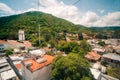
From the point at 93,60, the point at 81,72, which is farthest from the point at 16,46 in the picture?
the point at 81,72

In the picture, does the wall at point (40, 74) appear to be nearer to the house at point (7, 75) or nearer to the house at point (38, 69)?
the house at point (38, 69)

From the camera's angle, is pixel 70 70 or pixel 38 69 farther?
pixel 38 69

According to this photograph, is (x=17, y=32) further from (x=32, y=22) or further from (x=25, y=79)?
(x=25, y=79)

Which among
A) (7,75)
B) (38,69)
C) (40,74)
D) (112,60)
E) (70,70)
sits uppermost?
(70,70)

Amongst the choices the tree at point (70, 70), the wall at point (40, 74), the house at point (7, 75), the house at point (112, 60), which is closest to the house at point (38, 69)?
the wall at point (40, 74)

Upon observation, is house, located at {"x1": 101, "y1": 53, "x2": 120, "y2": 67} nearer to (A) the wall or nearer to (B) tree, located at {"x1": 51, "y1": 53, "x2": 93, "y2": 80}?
(B) tree, located at {"x1": 51, "y1": 53, "x2": 93, "y2": 80}

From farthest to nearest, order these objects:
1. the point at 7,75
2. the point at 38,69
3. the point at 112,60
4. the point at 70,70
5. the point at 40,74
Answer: the point at 112,60
the point at 7,75
the point at 40,74
the point at 38,69
the point at 70,70

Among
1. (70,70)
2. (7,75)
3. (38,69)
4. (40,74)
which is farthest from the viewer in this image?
(7,75)

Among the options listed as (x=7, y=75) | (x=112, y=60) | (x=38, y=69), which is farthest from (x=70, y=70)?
(x=112, y=60)

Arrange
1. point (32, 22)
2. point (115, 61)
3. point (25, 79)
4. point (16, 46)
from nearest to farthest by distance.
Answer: point (25, 79), point (115, 61), point (16, 46), point (32, 22)

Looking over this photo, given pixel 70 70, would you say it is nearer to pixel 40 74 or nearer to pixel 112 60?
pixel 40 74

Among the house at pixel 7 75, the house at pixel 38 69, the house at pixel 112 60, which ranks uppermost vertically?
the house at pixel 38 69
